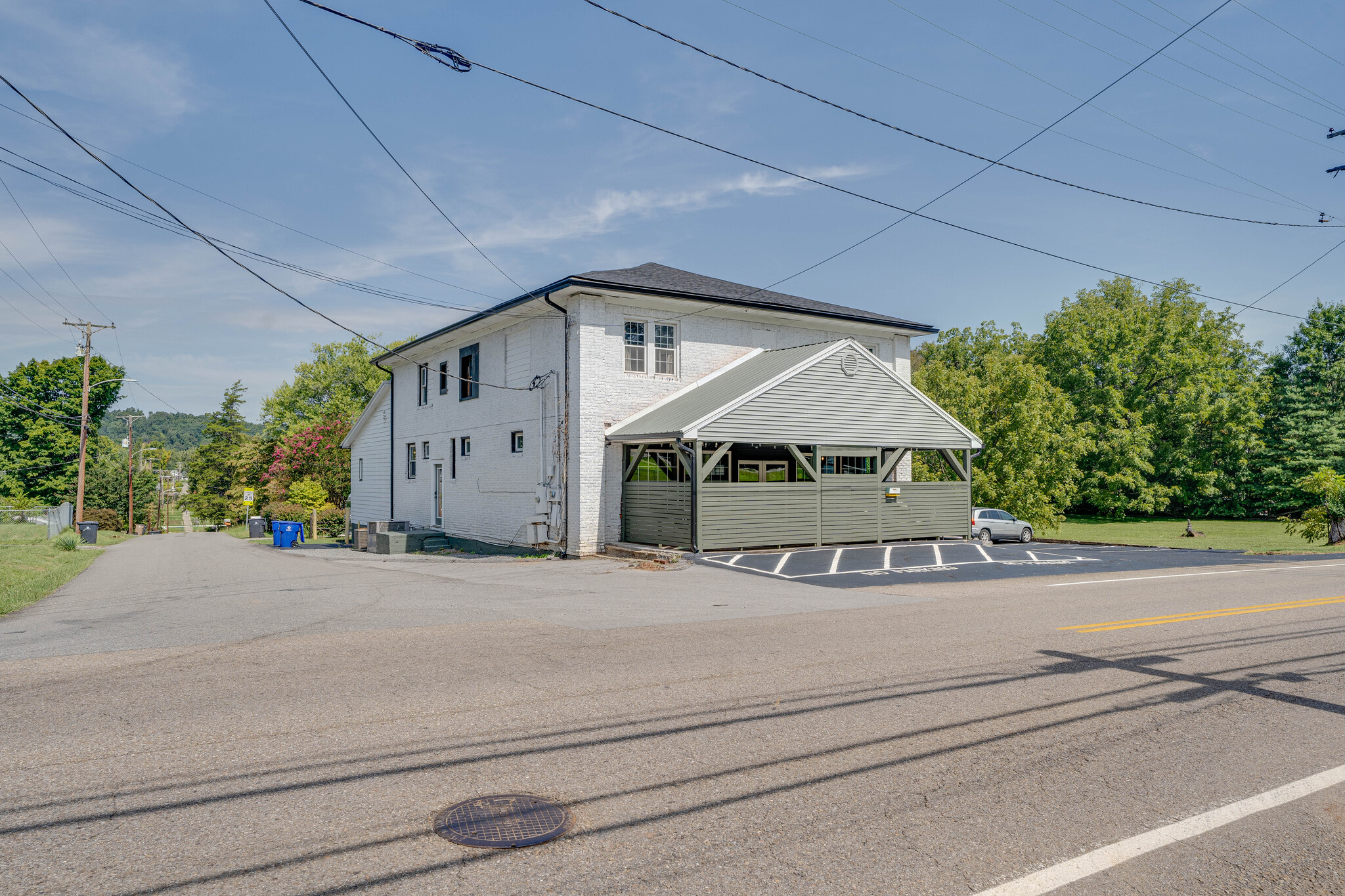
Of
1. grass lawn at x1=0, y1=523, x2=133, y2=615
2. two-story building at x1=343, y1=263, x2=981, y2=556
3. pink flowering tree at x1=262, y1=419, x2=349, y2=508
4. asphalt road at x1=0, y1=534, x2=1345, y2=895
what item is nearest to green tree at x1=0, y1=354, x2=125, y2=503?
pink flowering tree at x1=262, y1=419, x2=349, y2=508

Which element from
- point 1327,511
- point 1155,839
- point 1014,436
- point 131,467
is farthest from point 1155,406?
point 131,467

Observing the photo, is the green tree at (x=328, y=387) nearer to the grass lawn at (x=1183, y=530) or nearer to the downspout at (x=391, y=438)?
the downspout at (x=391, y=438)

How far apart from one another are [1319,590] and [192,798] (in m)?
16.8

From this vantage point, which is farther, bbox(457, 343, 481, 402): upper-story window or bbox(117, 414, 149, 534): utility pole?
bbox(117, 414, 149, 534): utility pole

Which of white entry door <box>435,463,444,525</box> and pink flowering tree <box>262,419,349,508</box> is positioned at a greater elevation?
pink flowering tree <box>262,419,349,508</box>

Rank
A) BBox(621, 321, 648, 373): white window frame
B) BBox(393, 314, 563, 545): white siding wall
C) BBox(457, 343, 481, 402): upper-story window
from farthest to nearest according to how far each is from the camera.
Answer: BBox(457, 343, 481, 402): upper-story window, BBox(393, 314, 563, 545): white siding wall, BBox(621, 321, 648, 373): white window frame

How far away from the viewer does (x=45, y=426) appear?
69.3 metres

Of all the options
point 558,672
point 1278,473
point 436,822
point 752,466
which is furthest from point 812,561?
point 1278,473

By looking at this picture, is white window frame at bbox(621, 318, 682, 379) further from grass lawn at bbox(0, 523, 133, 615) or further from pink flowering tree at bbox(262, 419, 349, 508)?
pink flowering tree at bbox(262, 419, 349, 508)

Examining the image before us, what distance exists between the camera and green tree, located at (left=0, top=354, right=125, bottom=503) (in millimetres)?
68125

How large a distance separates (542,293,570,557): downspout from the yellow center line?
14636 millimetres

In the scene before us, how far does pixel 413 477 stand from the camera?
33625mm

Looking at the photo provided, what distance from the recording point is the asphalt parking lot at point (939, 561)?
1677 cm

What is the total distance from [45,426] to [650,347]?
70.1m
